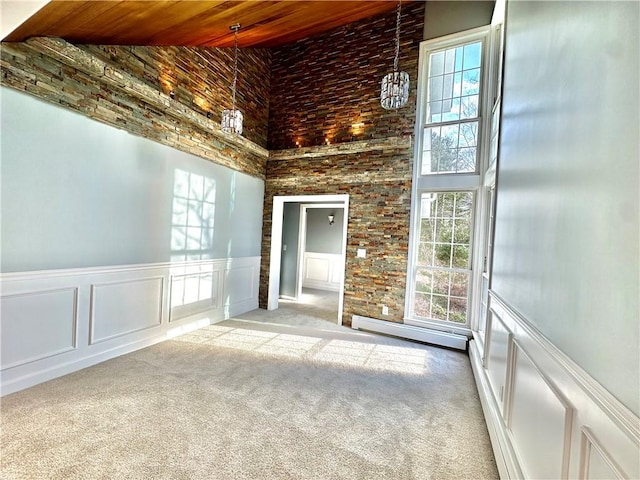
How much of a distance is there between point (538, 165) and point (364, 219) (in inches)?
122

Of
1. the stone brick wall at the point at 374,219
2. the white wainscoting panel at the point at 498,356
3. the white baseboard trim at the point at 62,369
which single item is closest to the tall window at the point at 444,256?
the stone brick wall at the point at 374,219

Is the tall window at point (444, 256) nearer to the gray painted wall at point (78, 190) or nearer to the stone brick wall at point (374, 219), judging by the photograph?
the stone brick wall at point (374, 219)

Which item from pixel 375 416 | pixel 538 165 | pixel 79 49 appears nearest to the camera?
pixel 538 165

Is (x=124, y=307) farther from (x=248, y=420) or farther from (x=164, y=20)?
(x=164, y=20)

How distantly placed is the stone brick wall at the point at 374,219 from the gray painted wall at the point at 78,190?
220 centimetres

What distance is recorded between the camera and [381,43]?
4.48 m

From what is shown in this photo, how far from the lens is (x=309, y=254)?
8641mm

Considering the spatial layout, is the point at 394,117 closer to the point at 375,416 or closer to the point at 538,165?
the point at 538,165

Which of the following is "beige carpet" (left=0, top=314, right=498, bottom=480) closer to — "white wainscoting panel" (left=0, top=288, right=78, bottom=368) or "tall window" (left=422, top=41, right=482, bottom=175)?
"white wainscoting panel" (left=0, top=288, right=78, bottom=368)

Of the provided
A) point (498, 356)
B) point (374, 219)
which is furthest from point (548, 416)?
point (374, 219)

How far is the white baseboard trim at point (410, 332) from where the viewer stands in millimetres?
3826

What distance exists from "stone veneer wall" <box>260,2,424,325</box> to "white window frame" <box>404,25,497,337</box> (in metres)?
0.11

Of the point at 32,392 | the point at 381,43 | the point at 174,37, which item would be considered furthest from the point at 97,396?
the point at 381,43

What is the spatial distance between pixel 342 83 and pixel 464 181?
2584 mm
